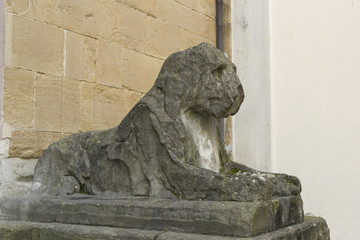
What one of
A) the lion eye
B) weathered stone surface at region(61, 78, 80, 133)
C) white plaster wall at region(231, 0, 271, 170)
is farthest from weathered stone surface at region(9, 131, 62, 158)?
white plaster wall at region(231, 0, 271, 170)

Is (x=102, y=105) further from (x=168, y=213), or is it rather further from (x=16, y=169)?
(x=168, y=213)

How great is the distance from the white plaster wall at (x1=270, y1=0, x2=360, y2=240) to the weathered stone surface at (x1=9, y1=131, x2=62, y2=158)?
3375 millimetres

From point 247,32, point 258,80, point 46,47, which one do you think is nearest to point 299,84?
point 258,80

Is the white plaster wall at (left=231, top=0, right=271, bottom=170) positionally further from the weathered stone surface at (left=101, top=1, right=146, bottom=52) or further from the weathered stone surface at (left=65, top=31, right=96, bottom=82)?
the weathered stone surface at (left=65, top=31, right=96, bottom=82)

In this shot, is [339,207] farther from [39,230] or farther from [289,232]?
[39,230]

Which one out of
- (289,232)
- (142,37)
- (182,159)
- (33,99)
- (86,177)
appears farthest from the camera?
(142,37)

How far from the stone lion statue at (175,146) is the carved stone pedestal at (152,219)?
0.13m

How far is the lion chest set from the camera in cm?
313

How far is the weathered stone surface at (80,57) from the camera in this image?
454 centimetres

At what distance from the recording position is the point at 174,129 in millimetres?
2945

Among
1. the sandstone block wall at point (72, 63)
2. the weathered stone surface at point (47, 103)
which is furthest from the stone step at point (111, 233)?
the weathered stone surface at point (47, 103)

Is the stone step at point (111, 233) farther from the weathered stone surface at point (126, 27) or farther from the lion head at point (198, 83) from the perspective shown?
the weathered stone surface at point (126, 27)

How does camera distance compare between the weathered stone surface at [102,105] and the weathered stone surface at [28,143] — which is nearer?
the weathered stone surface at [28,143]

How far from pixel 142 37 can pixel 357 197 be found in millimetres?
3189
